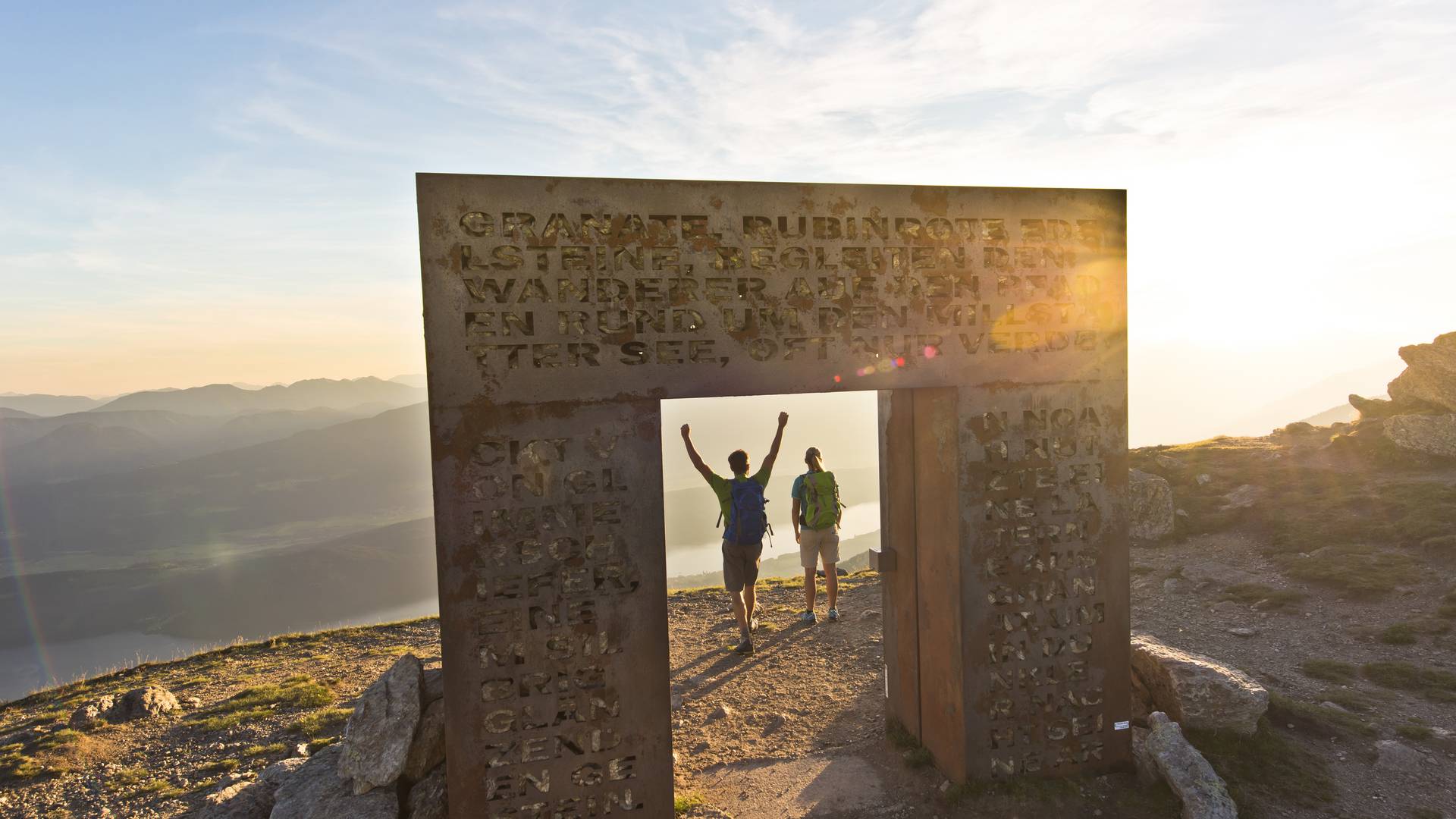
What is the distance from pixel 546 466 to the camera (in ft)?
17.8

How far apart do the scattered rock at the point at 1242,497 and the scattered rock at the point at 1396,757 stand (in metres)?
9.77

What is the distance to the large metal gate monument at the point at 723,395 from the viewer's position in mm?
5285

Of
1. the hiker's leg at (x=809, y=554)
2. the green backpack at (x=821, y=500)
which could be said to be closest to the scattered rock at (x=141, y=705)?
the hiker's leg at (x=809, y=554)

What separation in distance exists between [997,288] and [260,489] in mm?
189635

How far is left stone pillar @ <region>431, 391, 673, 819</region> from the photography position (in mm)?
5301

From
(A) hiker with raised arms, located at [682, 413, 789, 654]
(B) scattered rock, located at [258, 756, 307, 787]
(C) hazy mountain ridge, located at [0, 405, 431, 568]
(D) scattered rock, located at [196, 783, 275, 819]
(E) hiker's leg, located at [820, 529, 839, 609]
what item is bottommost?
(C) hazy mountain ridge, located at [0, 405, 431, 568]

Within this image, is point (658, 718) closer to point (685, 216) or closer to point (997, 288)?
point (685, 216)

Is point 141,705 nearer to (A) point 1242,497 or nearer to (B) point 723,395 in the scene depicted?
(B) point 723,395

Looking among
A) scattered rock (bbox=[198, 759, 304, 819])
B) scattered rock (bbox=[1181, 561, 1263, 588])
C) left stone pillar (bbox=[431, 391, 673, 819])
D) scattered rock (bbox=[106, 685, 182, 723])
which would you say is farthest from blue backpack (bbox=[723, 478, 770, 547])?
scattered rock (bbox=[1181, 561, 1263, 588])

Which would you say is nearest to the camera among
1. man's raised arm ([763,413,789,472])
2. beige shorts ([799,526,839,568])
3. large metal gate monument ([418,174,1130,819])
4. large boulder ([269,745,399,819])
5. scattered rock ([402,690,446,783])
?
large metal gate monument ([418,174,1130,819])

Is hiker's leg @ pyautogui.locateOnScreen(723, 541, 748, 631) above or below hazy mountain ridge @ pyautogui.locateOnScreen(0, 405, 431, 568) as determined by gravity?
above

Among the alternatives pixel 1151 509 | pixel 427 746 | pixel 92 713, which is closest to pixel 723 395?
pixel 427 746

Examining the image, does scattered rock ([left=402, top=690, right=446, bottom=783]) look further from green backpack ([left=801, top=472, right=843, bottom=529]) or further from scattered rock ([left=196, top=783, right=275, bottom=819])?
green backpack ([left=801, top=472, right=843, bottom=529])

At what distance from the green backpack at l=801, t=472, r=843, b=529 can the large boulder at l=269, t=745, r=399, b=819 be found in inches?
238
